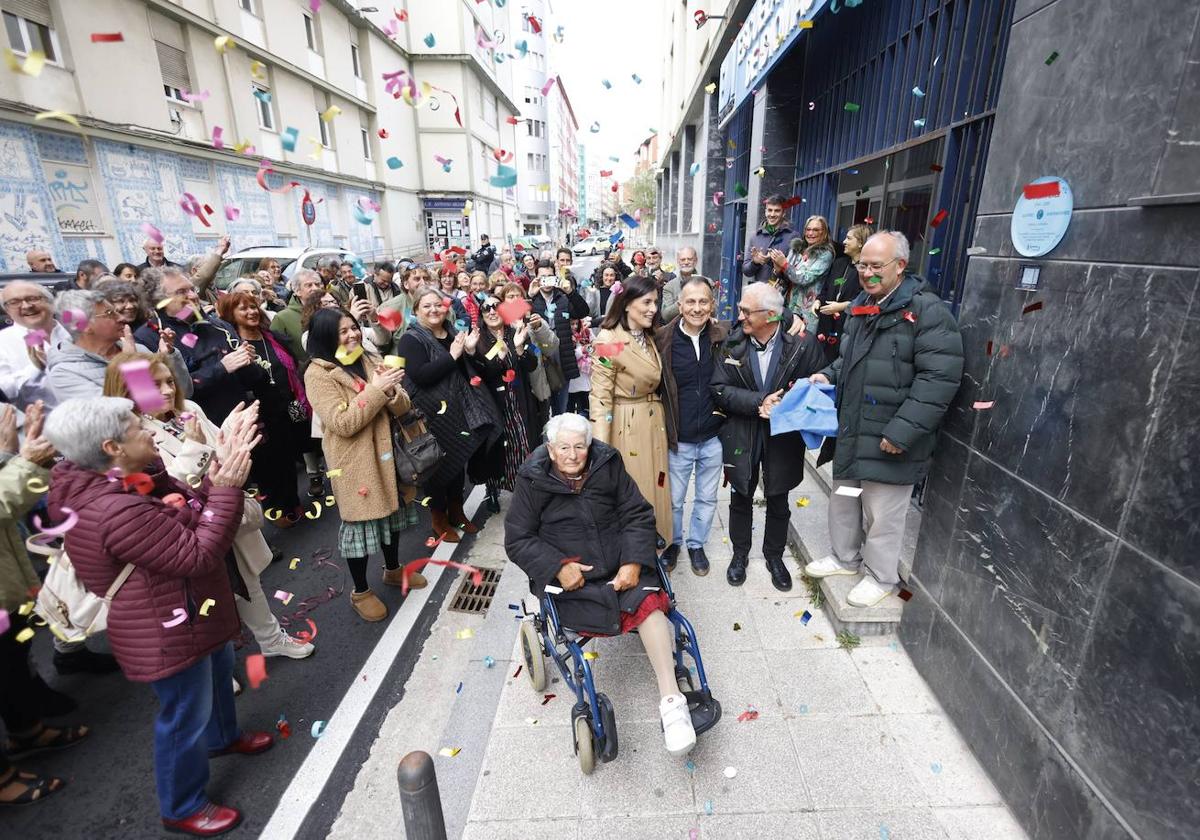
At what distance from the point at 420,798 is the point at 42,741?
8.83ft

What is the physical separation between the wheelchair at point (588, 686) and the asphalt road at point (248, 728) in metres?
0.91

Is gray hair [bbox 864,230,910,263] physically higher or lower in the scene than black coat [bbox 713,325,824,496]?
higher

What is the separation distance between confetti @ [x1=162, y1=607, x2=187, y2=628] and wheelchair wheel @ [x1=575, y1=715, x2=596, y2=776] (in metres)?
1.65

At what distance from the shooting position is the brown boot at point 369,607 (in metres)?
3.80

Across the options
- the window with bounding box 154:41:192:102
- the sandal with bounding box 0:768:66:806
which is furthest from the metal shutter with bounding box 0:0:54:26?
the sandal with bounding box 0:768:66:806

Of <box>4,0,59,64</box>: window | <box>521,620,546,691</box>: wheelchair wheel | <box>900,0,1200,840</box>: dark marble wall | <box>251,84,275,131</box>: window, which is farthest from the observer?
<box>251,84,275,131</box>: window

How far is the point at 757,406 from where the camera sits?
351 centimetres

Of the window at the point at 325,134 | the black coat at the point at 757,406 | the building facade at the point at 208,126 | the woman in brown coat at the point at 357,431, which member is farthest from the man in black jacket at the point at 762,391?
the window at the point at 325,134

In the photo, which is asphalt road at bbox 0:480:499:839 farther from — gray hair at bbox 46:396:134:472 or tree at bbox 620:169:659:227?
tree at bbox 620:169:659:227

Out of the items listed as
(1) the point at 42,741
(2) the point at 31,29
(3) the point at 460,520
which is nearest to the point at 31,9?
(2) the point at 31,29

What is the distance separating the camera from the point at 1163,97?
175cm

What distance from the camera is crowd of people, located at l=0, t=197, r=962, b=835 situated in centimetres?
216

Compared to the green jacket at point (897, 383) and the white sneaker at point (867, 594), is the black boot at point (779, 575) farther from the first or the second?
the green jacket at point (897, 383)

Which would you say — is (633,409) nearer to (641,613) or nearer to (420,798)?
(641,613)
